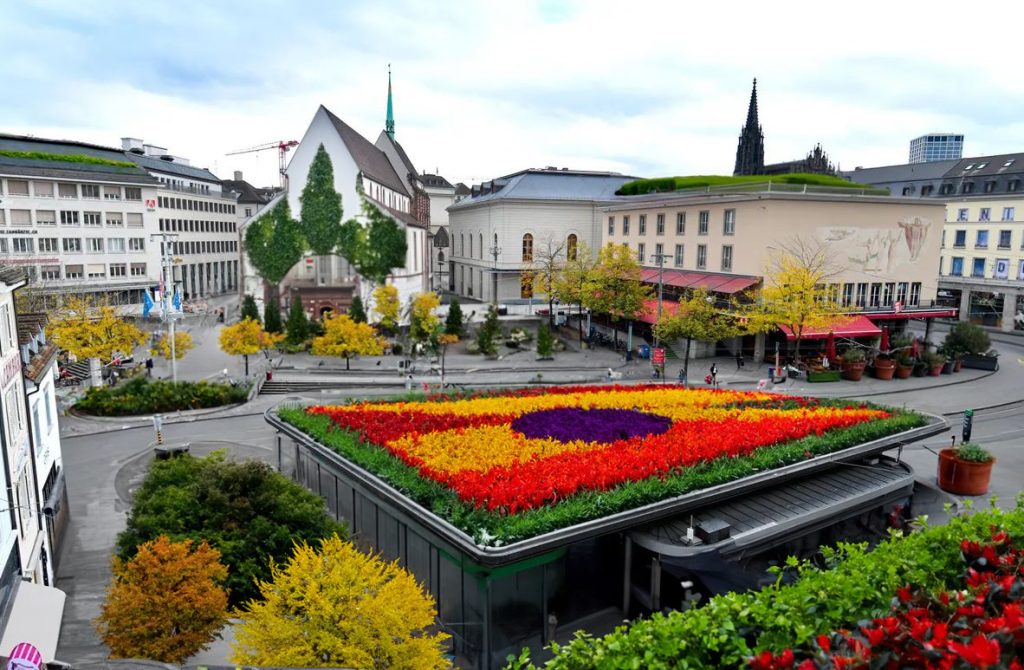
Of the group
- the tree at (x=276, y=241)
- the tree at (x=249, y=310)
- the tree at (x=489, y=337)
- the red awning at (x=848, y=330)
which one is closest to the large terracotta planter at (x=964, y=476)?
the red awning at (x=848, y=330)

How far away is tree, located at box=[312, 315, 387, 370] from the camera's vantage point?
40.6 metres

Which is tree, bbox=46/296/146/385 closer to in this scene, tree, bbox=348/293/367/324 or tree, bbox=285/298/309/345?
tree, bbox=285/298/309/345

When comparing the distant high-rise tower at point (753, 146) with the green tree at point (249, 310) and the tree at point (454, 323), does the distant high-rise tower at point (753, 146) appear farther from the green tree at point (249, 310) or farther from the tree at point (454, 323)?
the green tree at point (249, 310)

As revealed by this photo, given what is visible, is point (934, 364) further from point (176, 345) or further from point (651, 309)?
point (176, 345)

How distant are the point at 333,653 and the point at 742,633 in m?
5.69

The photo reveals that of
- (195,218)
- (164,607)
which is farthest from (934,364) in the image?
(195,218)

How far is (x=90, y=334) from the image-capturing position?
35.1 m

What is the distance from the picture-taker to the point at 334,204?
54.1m

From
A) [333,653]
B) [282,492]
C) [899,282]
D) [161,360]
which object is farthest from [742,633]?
[899,282]

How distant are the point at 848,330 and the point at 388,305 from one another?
1216 inches

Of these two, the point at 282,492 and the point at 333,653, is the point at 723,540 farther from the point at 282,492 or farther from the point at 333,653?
the point at 282,492

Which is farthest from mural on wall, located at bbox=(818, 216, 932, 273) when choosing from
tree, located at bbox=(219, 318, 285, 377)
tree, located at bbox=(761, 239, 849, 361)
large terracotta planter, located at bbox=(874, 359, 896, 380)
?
tree, located at bbox=(219, 318, 285, 377)

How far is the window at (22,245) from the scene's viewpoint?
54594mm

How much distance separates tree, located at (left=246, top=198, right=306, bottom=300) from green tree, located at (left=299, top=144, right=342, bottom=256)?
907 mm
